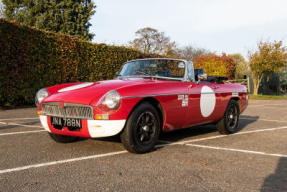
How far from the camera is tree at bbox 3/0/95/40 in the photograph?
89.7ft

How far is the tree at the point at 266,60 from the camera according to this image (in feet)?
84.0

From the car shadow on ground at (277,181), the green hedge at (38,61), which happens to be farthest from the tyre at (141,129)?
the green hedge at (38,61)

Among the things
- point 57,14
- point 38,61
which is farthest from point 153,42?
point 38,61

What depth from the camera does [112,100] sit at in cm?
367

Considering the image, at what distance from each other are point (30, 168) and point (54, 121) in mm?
921

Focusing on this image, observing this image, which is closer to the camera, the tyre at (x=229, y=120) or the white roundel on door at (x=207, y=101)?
the white roundel on door at (x=207, y=101)

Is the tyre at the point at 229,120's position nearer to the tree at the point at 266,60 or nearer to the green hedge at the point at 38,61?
the green hedge at the point at 38,61

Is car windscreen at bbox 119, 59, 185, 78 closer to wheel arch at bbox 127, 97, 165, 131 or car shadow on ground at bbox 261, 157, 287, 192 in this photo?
wheel arch at bbox 127, 97, 165, 131

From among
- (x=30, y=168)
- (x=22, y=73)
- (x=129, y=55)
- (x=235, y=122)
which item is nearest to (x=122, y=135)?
(x=30, y=168)

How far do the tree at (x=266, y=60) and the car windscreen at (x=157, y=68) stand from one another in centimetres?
2262

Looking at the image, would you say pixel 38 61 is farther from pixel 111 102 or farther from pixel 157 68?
pixel 111 102

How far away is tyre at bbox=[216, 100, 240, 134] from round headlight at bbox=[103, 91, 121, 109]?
2925 millimetres

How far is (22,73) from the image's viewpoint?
11.1 meters

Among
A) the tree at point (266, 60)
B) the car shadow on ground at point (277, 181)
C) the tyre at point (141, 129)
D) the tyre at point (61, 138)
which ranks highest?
the tree at point (266, 60)
